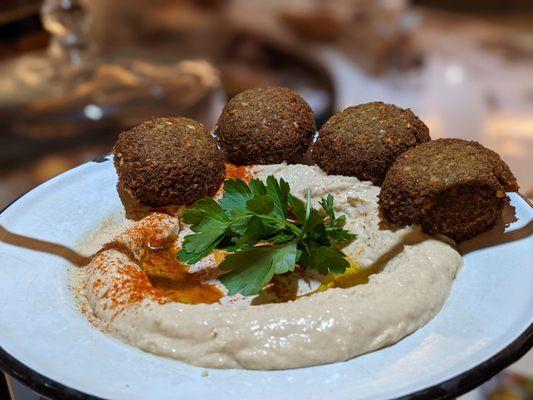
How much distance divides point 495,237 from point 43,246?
1634mm

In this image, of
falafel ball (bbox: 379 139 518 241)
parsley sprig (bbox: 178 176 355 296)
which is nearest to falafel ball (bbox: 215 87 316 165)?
parsley sprig (bbox: 178 176 355 296)

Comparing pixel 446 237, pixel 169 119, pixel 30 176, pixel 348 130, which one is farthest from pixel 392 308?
pixel 30 176

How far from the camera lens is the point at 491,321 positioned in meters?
1.99

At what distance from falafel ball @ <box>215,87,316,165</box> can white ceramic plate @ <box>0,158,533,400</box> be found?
32.8 inches

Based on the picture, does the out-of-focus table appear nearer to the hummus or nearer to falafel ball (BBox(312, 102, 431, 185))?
falafel ball (BBox(312, 102, 431, 185))

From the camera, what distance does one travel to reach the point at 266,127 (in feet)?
9.23

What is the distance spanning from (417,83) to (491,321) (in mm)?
4515

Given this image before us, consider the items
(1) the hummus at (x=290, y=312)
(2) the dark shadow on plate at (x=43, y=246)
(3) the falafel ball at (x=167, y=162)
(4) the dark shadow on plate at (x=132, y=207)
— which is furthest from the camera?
(4) the dark shadow on plate at (x=132, y=207)

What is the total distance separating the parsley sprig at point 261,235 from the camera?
2248 mm

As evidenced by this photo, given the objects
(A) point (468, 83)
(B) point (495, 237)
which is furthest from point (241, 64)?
(B) point (495, 237)

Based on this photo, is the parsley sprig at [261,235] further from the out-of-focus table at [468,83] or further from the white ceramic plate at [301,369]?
the out-of-focus table at [468,83]

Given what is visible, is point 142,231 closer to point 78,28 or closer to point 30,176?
point 30,176

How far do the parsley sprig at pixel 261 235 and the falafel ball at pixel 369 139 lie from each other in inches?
9.0

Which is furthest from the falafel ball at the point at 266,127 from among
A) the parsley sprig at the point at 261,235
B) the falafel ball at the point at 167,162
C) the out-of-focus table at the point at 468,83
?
the out-of-focus table at the point at 468,83
